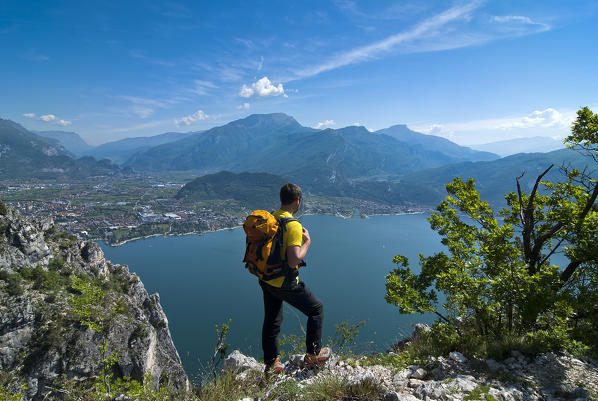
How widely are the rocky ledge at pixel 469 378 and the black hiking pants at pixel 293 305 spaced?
287 millimetres

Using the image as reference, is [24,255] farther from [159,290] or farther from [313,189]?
[313,189]

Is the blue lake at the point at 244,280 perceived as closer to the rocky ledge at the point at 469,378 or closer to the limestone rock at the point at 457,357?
the limestone rock at the point at 457,357

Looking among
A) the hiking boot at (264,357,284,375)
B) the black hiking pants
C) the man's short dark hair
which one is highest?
the man's short dark hair

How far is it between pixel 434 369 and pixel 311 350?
1.41 meters

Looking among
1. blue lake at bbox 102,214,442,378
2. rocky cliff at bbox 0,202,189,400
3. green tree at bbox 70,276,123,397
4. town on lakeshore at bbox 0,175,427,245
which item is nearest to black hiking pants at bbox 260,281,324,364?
green tree at bbox 70,276,123,397

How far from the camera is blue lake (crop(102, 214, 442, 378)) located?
34844 mm

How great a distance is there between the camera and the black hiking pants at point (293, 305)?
2883 millimetres

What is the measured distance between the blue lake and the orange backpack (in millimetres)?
14264

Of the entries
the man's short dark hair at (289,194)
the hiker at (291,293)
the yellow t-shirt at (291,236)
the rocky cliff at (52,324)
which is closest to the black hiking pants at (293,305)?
the hiker at (291,293)

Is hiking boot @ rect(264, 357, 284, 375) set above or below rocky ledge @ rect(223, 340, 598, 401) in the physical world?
below

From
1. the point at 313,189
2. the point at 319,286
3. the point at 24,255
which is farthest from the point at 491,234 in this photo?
the point at 313,189

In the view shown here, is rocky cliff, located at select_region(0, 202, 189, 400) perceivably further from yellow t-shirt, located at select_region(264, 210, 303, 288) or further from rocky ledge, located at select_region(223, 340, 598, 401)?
yellow t-shirt, located at select_region(264, 210, 303, 288)

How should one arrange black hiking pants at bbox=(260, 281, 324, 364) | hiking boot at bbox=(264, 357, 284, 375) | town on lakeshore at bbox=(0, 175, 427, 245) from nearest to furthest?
black hiking pants at bbox=(260, 281, 324, 364)
hiking boot at bbox=(264, 357, 284, 375)
town on lakeshore at bbox=(0, 175, 427, 245)

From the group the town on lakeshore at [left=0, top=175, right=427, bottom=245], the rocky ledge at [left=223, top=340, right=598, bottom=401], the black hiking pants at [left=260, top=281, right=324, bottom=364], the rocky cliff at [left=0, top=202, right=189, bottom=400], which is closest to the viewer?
the rocky ledge at [left=223, top=340, right=598, bottom=401]
